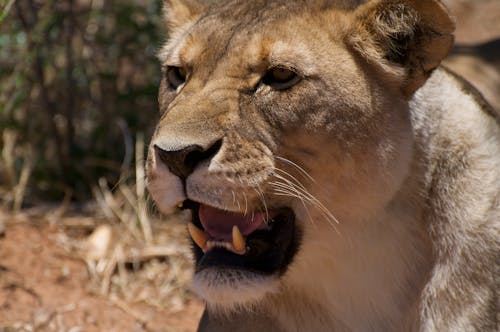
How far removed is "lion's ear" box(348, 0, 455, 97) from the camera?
7.79 feet

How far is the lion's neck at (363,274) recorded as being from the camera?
2.52m

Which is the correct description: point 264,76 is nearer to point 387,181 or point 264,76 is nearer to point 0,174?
point 387,181

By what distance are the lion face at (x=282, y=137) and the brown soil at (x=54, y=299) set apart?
118 centimetres

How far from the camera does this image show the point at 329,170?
238 cm

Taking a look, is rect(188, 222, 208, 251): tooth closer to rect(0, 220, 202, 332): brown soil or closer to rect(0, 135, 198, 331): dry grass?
rect(0, 220, 202, 332): brown soil

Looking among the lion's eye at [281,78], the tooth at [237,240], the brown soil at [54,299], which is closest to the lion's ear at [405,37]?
the lion's eye at [281,78]

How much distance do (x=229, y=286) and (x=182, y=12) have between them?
3.38ft

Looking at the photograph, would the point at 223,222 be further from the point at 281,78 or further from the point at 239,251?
the point at 281,78

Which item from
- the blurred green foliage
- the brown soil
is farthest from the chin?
the blurred green foliage

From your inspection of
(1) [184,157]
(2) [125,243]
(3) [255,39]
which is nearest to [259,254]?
(1) [184,157]

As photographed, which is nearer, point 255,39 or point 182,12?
point 255,39

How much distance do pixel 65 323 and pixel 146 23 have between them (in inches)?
66.2

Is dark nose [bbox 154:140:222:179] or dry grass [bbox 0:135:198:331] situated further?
dry grass [bbox 0:135:198:331]

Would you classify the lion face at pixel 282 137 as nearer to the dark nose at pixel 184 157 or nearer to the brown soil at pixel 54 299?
the dark nose at pixel 184 157
